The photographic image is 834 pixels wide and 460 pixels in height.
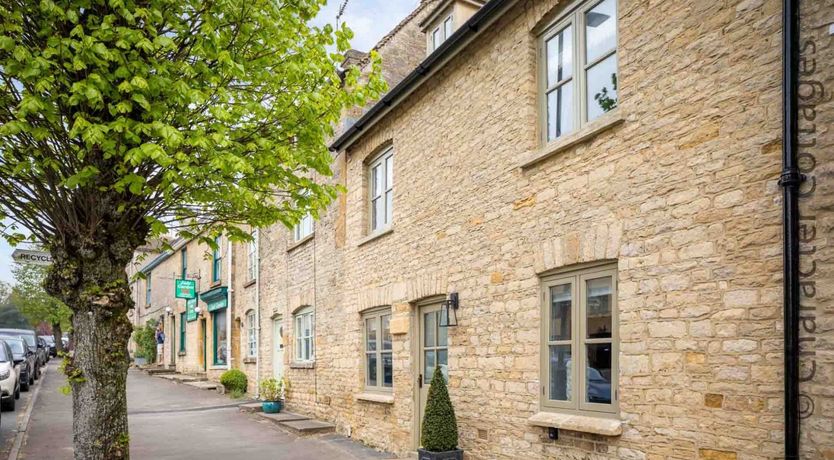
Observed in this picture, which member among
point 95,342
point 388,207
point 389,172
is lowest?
point 95,342

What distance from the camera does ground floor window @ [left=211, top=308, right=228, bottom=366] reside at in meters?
21.7

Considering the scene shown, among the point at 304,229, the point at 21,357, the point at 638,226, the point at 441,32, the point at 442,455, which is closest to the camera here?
the point at 638,226

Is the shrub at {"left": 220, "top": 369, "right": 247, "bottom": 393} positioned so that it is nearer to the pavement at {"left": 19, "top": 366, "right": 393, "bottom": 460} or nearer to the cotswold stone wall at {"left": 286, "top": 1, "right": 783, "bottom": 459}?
the pavement at {"left": 19, "top": 366, "right": 393, "bottom": 460}

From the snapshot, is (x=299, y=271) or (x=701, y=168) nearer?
(x=701, y=168)

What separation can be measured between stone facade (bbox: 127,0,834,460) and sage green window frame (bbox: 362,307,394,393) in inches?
9.7

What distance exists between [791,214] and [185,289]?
846 inches

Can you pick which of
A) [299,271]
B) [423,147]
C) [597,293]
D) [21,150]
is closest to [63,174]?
[21,150]

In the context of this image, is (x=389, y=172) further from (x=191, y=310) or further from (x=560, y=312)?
(x=191, y=310)

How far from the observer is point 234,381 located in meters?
18.5

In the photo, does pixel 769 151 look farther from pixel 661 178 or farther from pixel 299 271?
pixel 299 271

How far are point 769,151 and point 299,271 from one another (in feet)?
37.1

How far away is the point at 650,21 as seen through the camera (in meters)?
5.89

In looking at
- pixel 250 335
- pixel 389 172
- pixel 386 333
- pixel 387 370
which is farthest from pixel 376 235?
pixel 250 335

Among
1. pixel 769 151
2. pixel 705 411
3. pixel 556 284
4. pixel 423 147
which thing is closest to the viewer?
pixel 769 151
